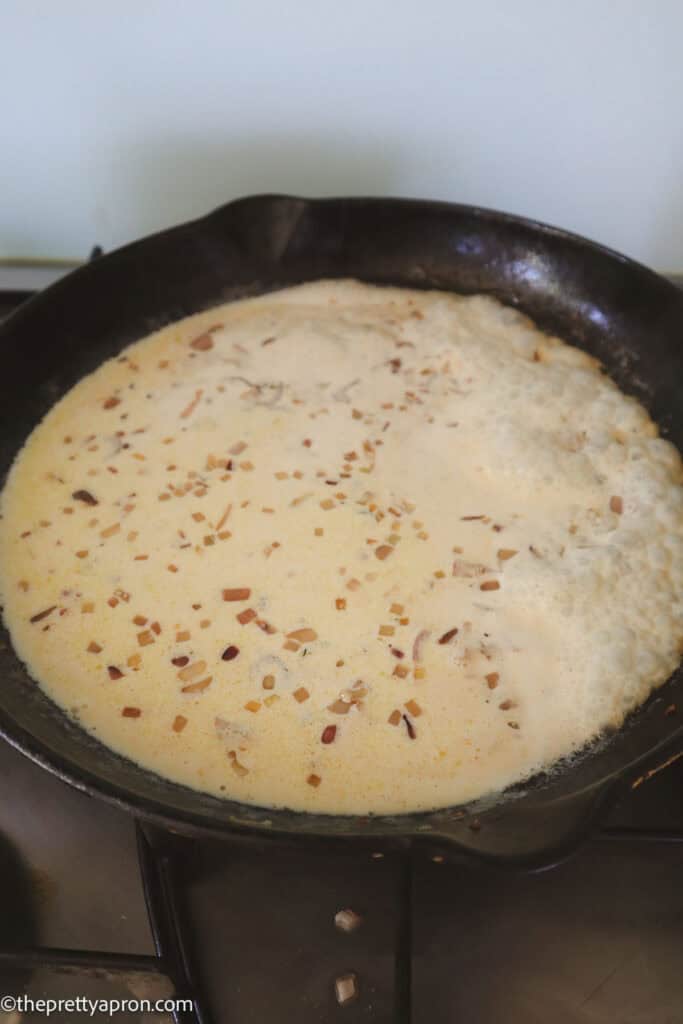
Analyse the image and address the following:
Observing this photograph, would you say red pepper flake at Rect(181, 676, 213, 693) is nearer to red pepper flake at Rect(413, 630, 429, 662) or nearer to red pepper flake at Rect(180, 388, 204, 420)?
red pepper flake at Rect(413, 630, 429, 662)

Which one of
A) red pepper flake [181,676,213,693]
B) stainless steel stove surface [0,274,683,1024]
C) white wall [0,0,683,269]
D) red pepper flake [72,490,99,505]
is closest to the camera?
stainless steel stove surface [0,274,683,1024]

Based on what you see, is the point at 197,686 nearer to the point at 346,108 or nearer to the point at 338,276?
the point at 338,276

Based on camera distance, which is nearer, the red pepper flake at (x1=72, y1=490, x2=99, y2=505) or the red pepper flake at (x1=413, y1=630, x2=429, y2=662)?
the red pepper flake at (x1=413, y1=630, x2=429, y2=662)

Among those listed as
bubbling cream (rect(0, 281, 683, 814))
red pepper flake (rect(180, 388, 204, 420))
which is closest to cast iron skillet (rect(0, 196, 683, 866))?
bubbling cream (rect(0, 281, 683, 814))

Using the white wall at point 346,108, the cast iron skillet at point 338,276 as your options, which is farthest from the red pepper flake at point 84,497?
the white wall at point 346,108

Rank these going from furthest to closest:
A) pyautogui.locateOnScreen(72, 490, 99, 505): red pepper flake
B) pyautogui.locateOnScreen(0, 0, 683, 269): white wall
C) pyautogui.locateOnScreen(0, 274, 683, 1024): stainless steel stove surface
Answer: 1. pyautogui.locateOnScreen(0, 0, 683, 269): white wall
2. pyautogui.locateOnScreen(72, 490, 99, 505): red pepper flake
3. pyautogui.locateOnScreen(0, 274, 683, 1024): stainless steel stove surface

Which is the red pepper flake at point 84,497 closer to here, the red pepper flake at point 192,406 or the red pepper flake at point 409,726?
the red pepper flake at point 192,406
